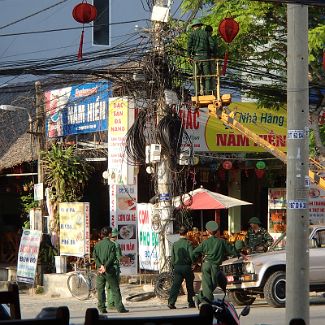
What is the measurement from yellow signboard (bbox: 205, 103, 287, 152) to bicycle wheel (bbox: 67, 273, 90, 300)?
245 inches

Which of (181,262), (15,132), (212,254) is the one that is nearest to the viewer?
(212,254)

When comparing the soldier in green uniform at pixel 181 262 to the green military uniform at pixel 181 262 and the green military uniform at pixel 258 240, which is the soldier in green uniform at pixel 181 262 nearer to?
the green military uniform at pixel 181 262

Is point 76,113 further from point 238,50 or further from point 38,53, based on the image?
point 38,53

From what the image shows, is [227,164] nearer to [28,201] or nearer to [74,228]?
[74,228]

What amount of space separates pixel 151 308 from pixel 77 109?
8285 millimetres

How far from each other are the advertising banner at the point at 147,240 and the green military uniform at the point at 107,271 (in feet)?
9.60

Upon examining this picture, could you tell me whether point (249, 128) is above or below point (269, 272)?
above

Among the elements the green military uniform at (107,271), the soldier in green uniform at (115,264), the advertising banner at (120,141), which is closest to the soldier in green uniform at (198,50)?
the advertising banner at (120,141)

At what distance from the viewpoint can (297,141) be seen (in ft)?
32.6

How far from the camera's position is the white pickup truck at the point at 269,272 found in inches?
693

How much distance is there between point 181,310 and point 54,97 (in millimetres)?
9495

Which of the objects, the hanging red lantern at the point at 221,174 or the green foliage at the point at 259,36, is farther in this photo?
the hanging red lantern at the point at 221,174

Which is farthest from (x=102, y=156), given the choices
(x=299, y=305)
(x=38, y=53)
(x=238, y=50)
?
(x=299, y=305)

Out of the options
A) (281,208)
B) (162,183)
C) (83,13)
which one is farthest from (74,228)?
(281,208)
